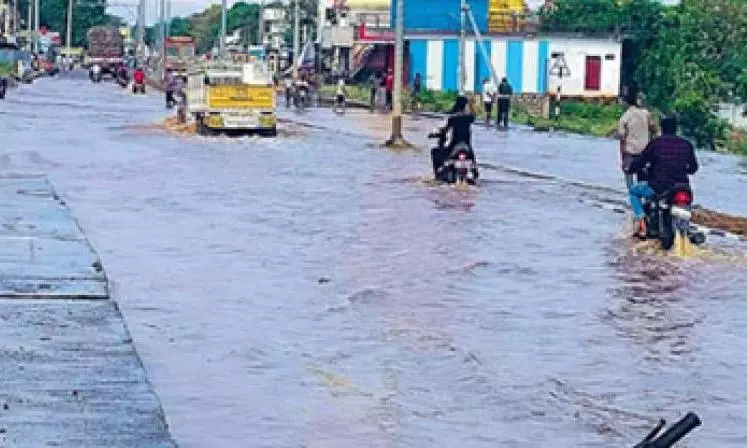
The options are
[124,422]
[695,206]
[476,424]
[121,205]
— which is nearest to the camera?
[124,422]

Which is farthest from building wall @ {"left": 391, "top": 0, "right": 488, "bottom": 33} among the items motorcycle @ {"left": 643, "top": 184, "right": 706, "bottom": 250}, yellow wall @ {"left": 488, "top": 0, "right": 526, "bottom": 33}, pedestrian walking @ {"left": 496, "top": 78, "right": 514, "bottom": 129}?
motorcycle @ {"left": 643, "top": 184, "right": 706, "bottom": 250}

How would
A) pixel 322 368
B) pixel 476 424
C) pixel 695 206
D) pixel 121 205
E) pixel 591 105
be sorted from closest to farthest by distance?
pixel 476 424 → pixel 322 368 → pixel 121 205 → pixel 695 206 → pixel 591 105

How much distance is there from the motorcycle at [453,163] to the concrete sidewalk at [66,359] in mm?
10370

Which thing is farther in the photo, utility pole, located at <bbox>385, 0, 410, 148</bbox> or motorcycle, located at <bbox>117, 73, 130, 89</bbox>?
motorcycle, located at <bbox>117, 73, 130, 89</bbox>

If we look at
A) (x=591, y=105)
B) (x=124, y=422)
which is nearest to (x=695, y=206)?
(x=124, y=422)

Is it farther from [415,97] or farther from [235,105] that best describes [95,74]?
[235,105]

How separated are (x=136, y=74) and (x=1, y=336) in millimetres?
74496

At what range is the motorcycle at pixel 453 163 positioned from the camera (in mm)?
28359

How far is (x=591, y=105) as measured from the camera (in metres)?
72.3

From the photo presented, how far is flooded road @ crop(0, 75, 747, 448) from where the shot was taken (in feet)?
34.9

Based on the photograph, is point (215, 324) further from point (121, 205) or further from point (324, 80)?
point (324, 80)

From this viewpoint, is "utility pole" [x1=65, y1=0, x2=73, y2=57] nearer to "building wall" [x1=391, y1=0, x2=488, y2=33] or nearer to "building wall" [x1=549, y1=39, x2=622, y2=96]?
"building wall" [x1=391, y1=0, x2=488, y2=33]

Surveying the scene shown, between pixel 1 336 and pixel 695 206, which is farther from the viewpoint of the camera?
pixel 695 206

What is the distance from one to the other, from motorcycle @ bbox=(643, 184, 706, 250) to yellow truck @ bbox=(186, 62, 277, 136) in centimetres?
2439
